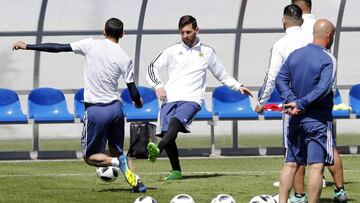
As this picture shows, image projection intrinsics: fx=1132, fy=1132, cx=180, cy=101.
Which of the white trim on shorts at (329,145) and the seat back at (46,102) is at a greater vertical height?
the white trim on shorts at (329,145)

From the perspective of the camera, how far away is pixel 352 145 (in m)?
22.4

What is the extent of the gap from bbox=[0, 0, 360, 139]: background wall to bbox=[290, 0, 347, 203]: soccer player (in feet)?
31.1

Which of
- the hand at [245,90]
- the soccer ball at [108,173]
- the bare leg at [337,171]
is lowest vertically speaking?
the soccer ball at [108,173]

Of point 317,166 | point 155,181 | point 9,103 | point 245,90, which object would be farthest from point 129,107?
point 317,166

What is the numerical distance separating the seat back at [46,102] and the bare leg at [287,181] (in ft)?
36.3

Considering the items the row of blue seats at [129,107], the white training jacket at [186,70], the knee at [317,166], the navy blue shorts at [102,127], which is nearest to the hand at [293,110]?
the knee at [317,166]

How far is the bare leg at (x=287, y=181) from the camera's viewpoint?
1066 cm

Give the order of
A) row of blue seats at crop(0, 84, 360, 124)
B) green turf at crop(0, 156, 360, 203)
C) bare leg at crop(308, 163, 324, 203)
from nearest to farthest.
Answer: bare leg at crop(308, 163, 324, 203) < green turf at crop(0, 156, 360, 203) < row of blue seats at crop(0, 84, 360, 124)

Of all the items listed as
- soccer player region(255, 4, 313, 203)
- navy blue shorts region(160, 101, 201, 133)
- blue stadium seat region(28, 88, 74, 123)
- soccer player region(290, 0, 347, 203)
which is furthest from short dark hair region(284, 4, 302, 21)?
blue stadium seat region(28, 88, 74, 123)

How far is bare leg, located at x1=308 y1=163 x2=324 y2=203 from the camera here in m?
10.4

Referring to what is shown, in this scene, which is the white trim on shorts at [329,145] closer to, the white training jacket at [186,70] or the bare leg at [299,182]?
the bare leg at [299,182]

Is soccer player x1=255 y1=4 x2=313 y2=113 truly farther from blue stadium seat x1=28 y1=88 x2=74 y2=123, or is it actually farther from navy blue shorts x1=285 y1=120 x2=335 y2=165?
blue stadium seat x1=28 y1=88 x2=74 y2=123

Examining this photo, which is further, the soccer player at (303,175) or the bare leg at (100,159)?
the bare leg at (100,159)

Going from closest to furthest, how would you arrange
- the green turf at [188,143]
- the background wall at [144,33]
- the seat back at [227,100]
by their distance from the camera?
the seat back at [227,100] < the background wall at [144,33] < the green turf at [188,143]
